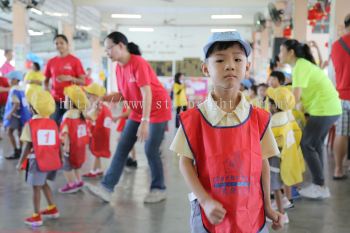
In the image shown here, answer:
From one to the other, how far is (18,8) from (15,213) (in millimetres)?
6310

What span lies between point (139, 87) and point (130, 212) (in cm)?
101

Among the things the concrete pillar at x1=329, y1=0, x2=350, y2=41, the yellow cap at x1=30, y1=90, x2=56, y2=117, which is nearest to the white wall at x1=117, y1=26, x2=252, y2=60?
the concrete pillar at x1=329, y1=0, x2=350, y2=41

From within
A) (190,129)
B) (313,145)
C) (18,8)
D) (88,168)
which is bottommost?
(88,168)

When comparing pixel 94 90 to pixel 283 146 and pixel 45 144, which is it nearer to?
pixel 45 144

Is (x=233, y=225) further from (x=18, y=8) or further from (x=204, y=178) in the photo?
(x=18, y=8)

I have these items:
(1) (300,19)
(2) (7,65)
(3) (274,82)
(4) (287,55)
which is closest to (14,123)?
(2) (7,65)

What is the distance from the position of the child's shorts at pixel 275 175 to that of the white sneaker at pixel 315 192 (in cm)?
72

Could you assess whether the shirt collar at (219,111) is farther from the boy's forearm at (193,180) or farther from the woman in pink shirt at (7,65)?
the woman in pink shirt at (7,65)

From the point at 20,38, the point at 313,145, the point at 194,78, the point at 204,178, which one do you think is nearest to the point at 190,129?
the point at 204,178

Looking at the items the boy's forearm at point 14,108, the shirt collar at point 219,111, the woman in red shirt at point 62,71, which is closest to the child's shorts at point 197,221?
the shirt collar at point 219,111

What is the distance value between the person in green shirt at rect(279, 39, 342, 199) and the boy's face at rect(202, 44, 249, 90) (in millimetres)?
2211

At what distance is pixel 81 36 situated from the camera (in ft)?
43.1

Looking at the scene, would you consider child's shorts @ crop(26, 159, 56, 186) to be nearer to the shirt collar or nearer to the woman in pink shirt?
the shirt collar

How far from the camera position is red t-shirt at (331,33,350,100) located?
436 centimetres
